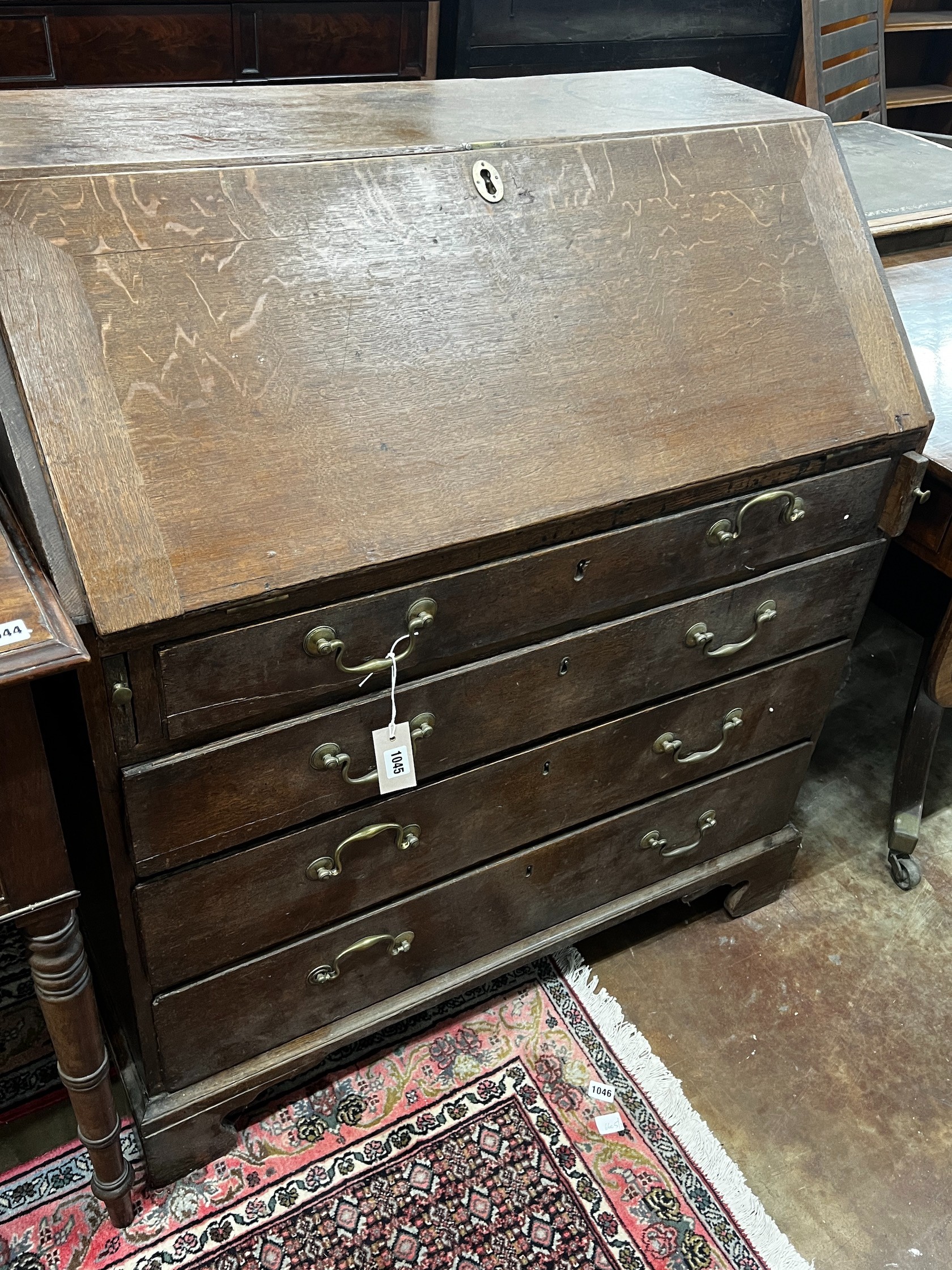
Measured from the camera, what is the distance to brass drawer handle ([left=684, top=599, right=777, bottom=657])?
1.43m

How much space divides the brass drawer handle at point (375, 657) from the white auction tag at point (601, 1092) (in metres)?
0.83

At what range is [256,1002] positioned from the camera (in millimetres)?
1379

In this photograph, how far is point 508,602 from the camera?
1219mm

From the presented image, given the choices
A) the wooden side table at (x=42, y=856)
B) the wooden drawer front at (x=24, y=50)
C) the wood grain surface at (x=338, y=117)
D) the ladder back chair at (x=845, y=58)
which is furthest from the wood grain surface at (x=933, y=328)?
the wooden drawer front at (x=24, y=50)

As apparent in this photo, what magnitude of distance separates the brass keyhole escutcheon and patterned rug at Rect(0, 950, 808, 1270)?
1.22 metres

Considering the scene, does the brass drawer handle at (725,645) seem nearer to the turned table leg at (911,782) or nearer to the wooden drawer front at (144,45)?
the turned table leg at (911,782)

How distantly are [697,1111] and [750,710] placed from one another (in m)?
0.61

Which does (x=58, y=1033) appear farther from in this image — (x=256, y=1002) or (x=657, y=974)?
(x=657, y=974)

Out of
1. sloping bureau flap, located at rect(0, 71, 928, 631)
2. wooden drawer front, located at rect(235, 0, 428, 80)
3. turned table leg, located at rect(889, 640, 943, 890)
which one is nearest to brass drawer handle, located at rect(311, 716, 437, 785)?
sloping bureau flap, located at rect(0, 71, 928, 631)

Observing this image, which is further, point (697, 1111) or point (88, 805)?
point (697, 1111)

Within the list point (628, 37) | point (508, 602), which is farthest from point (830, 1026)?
point (628, 37)

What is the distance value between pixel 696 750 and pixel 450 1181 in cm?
71

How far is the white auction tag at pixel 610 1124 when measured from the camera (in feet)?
5.14

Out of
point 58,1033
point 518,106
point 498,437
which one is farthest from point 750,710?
point 58,1033
